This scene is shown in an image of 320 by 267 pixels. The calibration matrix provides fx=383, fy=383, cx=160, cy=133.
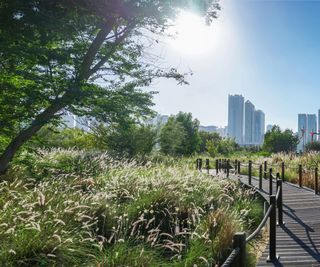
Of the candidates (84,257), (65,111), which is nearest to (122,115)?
(65,111)

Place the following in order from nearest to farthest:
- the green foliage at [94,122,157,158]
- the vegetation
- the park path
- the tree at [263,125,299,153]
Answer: the vegetation
the park path
the green foliage at [94,122,157,158]
the tree at [263,125,299,153]

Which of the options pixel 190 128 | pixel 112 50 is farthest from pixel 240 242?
pixel 190 128

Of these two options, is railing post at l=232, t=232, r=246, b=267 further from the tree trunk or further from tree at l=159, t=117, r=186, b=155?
tree at l=159, t=117, r=186, b=155

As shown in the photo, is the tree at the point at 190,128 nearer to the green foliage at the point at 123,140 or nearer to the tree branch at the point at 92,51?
the green foliage at the point at 123,140

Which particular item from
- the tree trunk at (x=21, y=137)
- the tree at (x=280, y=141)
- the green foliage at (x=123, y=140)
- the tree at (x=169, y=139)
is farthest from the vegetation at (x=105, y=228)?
the tree at (x=280, y=141)

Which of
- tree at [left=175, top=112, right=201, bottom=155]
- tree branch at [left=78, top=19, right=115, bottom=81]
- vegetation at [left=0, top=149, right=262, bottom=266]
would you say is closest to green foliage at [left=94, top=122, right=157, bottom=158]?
vegetation at [left=0, top=149, right=262, bottom=266]

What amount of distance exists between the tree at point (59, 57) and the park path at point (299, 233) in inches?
202

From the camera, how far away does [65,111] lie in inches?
396

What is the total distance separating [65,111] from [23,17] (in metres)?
2.62

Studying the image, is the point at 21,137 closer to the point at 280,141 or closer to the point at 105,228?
the point at 105,228

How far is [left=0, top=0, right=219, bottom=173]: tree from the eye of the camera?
8.52 metres

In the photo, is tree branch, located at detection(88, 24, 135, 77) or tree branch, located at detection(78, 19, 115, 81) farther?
tree branch, located at detection(88, 24, 135, 77)

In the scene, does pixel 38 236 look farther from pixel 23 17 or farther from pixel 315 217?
pixel 315 217

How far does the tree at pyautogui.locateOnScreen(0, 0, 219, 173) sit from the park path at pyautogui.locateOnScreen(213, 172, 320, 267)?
5125 millimetres
